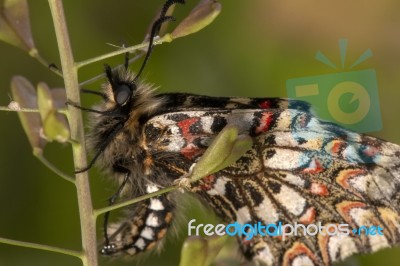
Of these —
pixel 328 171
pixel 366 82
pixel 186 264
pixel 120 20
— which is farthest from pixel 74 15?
→ pixel 186 264

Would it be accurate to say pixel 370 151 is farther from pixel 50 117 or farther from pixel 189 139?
pixel 50 117

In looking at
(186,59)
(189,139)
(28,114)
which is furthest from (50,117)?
(186,59)

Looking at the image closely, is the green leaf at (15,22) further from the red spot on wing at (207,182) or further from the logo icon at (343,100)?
the logo icon at (343,100)

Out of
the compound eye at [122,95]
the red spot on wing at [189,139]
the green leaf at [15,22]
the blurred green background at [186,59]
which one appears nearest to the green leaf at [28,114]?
the green leaf at [15,22]

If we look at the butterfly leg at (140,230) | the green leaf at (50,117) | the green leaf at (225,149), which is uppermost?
the green leaf at (50,117)

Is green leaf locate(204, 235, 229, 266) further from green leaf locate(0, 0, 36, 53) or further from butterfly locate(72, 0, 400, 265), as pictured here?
green leaf locate(0, 0, 36, 53)

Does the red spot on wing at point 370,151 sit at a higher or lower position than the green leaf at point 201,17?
lower

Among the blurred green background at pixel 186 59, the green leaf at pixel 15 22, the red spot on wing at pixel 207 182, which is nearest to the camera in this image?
the green leaf at pixel 15 22
